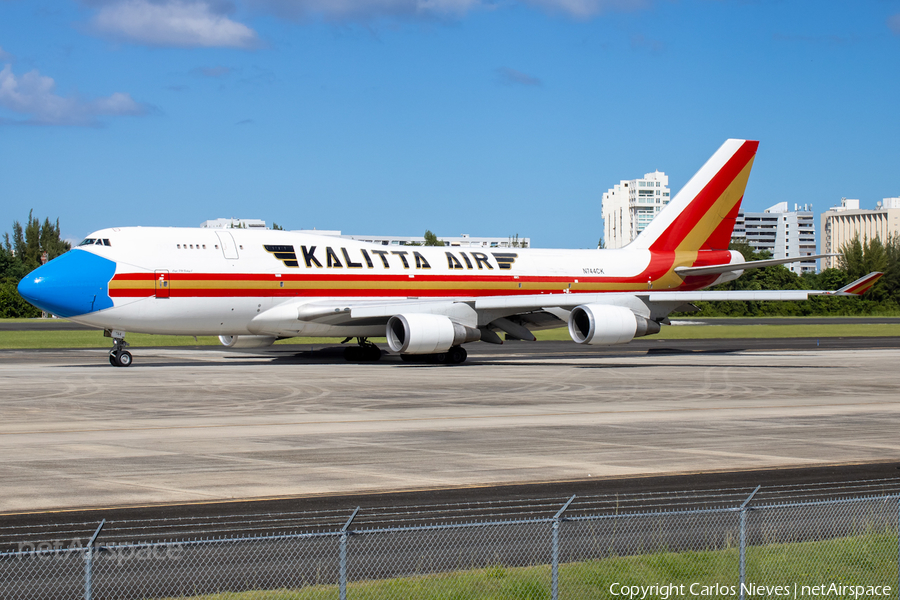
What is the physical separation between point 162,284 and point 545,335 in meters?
39.8

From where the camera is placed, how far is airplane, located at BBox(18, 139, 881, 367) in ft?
123

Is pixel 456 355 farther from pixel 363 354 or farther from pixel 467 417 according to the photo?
pixel 467 417

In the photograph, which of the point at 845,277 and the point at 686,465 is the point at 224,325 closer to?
the point at 686,465

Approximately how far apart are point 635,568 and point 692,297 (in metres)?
33.8

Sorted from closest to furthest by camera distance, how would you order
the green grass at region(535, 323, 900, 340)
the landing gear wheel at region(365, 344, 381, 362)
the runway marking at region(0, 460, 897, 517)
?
the runway marking at region(0, 460, 897, 517) < the landing gear wheel at region(365, 344, 381, 362) < the green grass at region(535, 323, 900, 340)

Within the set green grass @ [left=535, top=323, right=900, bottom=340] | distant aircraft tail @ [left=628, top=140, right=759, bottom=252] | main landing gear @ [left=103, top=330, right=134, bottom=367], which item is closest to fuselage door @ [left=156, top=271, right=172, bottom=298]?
main landing gear @ [left=103, top=330, right=134, bottom=367]

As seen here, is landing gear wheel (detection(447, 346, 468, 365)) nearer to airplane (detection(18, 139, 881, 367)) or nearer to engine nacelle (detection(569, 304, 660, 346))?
airplane (detection(18, 139, 881, 367))

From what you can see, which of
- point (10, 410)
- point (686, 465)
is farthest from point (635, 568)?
point (10, 410)

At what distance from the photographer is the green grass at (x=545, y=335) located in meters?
60.1

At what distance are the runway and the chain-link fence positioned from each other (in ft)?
9.97

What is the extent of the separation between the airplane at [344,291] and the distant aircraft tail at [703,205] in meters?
2.31

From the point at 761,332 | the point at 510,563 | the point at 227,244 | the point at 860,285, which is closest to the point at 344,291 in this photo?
the point at 227,244

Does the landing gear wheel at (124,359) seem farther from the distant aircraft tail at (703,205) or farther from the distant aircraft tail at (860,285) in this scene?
the distant aircraft tail at (860,285)

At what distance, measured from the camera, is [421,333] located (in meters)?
39.2
